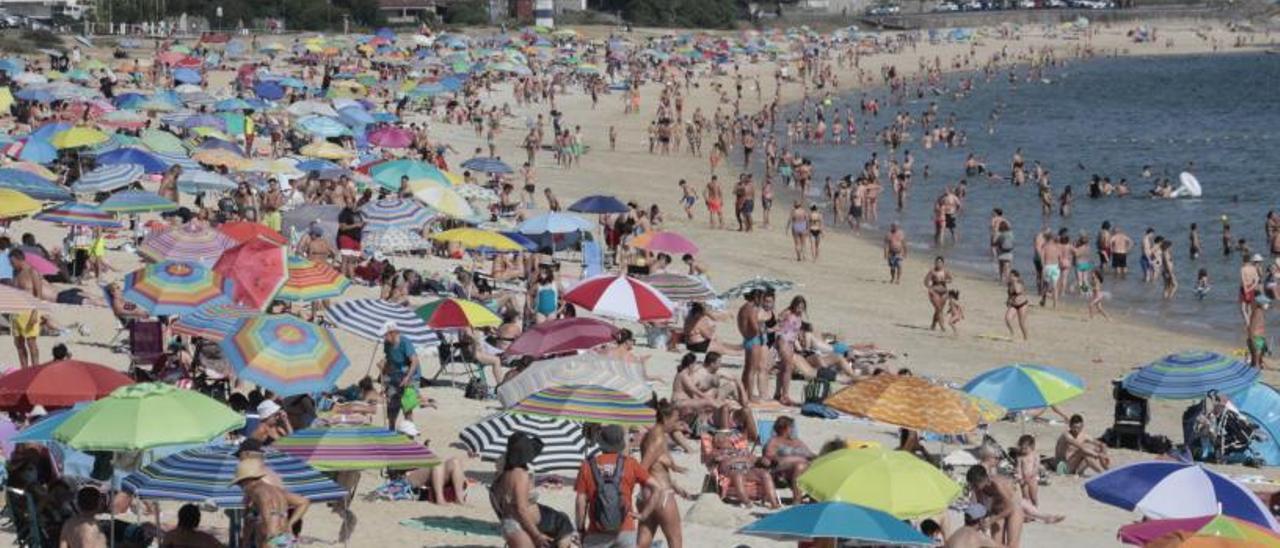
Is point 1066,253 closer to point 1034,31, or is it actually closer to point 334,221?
point 334,221

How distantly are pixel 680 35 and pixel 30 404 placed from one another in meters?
86.3

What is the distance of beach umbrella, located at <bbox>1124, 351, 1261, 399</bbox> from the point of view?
1501 cm

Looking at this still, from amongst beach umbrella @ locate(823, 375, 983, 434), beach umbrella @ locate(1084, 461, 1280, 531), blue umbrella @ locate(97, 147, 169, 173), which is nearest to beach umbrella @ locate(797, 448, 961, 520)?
beach umbrella @ locate(1084, 461, 1280, 531)

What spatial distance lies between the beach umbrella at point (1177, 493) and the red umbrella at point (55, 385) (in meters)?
6.17

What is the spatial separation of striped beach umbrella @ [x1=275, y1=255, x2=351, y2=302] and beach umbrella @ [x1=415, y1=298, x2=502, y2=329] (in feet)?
2.60

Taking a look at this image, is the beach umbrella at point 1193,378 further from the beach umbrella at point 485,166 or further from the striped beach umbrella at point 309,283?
the beach umbrella at point 485,166

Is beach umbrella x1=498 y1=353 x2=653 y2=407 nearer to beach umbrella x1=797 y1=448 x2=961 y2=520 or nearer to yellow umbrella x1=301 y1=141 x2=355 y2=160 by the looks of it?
beach umbrella x1=797 y1=448 x2=961 y2=520

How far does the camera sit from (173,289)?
14.6 metres

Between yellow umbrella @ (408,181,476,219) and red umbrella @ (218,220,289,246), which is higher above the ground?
red umbrella @ (218,220,289,246)

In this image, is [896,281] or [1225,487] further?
[896,281]

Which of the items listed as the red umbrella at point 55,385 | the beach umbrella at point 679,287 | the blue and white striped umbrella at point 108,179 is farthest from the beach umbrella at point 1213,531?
the blue and white striped umbrella at point 108,179

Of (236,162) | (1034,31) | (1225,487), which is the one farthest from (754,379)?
(1034,31)

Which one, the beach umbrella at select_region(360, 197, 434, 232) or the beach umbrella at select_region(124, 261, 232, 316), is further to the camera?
the beach umbrella at select_region(360, 197, 434, 232)

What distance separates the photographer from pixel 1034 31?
117500 millimetres
